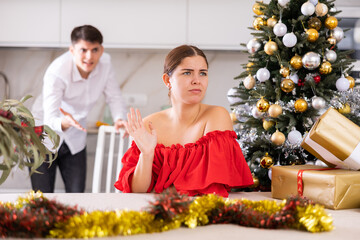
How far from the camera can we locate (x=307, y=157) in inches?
65.3

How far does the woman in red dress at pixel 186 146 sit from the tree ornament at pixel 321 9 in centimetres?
60

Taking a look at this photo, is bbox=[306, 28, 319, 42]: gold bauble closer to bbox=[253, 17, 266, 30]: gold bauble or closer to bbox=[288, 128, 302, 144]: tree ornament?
bbox=[253, 17, 266, 30]: gold bauble

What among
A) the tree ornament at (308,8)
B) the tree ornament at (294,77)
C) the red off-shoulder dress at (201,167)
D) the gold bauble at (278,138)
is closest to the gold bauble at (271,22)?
the tree ornament at (308,8)

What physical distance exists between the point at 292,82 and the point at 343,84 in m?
0.20

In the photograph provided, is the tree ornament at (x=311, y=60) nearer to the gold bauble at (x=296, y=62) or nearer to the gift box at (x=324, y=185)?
the gold bauble at (x=296, y=62)

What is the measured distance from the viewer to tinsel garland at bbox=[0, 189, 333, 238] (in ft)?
2.24

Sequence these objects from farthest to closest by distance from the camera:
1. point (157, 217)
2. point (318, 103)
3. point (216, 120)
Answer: point (318, 103)
point (216, 120)
point (157, 217)

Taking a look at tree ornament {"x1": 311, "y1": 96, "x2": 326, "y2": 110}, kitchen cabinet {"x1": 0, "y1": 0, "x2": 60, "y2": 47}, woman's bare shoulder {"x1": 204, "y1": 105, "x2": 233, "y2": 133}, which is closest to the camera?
woman's bare shoulder {"x1": 204, "y1": 105, "x2": 233, "y2": 133}

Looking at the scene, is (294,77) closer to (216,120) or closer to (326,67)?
(326,67)

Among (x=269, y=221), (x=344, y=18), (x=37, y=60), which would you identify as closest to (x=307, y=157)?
(x=269, y=221)

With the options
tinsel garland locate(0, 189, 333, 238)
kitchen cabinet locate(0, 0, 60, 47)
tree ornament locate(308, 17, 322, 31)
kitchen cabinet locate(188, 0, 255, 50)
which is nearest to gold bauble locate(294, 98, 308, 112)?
tree ornament locate(308, 17, 322, 31)

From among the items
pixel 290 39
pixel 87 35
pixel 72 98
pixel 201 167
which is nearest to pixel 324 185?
pixel 201 167

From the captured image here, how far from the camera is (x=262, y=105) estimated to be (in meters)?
1.61

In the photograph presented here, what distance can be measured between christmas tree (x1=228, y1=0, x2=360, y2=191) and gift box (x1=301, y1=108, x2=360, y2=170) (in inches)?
17.5
